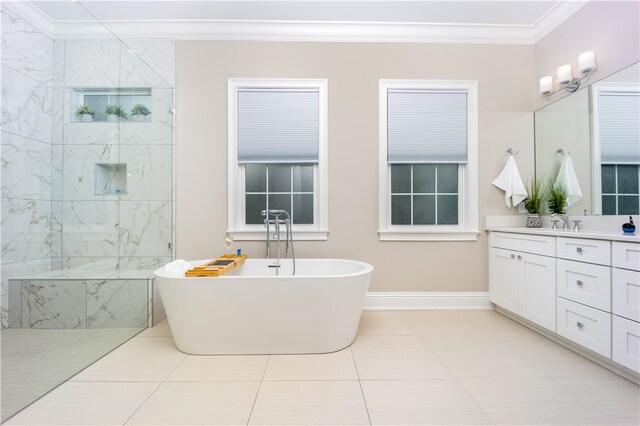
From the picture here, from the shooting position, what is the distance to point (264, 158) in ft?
9.06

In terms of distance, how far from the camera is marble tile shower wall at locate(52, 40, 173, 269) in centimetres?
199

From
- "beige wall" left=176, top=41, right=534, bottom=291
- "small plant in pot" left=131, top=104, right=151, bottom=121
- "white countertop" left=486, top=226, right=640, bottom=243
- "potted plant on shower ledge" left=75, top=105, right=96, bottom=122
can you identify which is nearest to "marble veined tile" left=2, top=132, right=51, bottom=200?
"potted plant on shower ledge" left=75, top=105, right=96, bottom=122

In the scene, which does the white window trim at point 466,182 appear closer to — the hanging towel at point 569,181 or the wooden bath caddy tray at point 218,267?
the hanging towel at point 569,181

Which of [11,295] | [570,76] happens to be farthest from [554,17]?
[11,295]

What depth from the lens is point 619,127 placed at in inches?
81.0

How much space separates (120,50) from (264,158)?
4.76ft

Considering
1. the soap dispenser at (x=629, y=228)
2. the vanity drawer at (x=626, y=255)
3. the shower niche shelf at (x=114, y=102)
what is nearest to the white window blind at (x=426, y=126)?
the soap dispenser at (x=629, y=228)

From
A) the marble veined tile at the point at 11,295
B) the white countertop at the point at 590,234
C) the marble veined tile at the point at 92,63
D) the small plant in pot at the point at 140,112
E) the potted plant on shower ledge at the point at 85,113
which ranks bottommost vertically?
the marble veined tile at the point at 11,295

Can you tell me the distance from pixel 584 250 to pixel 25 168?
3504 mm

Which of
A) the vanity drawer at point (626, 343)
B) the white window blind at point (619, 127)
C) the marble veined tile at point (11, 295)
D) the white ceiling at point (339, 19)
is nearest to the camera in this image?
the vanity drawer at point (626, 343)

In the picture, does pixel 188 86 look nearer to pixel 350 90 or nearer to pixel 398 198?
pixel 350 90

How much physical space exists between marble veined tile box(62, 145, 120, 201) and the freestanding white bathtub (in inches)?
36.6

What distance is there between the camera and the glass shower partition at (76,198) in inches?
63.8

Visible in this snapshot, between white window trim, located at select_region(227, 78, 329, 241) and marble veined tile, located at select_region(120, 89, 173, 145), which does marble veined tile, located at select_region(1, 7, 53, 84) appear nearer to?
marble veined tile, located at select_region(120, 89, 173, 145)
